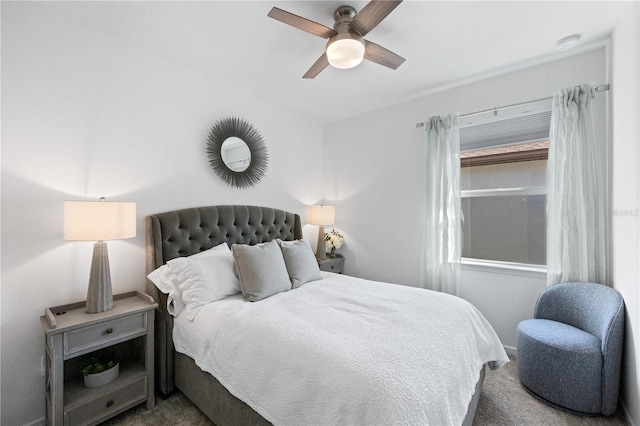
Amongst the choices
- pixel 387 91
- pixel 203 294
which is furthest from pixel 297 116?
pixel 203 294

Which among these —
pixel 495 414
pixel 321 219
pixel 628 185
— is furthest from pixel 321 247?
pixel 628 185

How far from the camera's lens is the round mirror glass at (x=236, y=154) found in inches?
110

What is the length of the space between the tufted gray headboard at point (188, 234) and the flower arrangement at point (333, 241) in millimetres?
651

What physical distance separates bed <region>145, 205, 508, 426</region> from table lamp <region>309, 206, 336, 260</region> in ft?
3.76

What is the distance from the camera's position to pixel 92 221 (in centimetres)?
165

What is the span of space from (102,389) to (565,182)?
3.65 m

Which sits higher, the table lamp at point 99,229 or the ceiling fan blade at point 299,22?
the ceiling fan blade at point 299,22

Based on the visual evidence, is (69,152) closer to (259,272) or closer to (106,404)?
(259,272)

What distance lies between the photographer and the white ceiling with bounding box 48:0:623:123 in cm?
180

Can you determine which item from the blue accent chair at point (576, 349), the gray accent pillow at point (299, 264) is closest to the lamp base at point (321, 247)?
the gray accent pillow at point (299, 264)

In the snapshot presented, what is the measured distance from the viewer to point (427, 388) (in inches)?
43.6

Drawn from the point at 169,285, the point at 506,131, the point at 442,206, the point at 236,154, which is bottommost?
the point at 169,285

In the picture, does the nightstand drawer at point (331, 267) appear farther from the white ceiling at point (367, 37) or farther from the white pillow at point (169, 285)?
the white ceiling at point (367, 37)

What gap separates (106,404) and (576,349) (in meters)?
3.00
